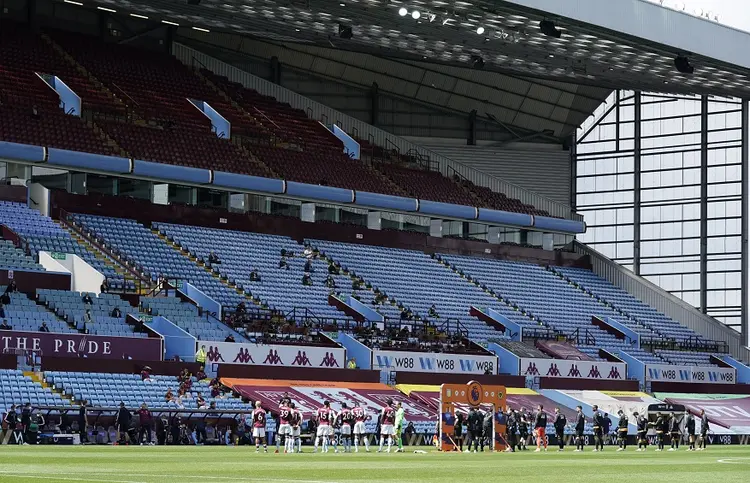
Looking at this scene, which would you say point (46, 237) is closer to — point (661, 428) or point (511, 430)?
point (511, 430)

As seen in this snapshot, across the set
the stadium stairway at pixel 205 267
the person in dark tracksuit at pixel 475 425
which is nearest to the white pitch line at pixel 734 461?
the person in dark tracksuit at pixel 475 425

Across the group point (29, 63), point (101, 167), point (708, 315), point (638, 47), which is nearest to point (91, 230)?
point (101, 167)

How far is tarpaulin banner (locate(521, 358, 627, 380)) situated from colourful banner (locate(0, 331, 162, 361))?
20.0 m

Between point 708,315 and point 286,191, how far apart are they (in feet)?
86.9

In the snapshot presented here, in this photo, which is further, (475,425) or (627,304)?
(627,304)

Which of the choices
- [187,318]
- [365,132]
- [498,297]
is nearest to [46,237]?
[187,318]

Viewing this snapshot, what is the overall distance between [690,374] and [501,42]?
1991 cm

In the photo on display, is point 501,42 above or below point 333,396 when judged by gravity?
above

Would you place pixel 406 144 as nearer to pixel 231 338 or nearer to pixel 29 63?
pixel 29 63

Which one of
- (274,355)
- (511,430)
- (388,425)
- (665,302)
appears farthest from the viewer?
(665,302)

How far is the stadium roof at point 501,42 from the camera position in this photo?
2384 inches

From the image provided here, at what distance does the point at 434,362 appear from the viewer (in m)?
59.8

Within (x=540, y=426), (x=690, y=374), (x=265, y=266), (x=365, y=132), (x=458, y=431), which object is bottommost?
(x=540, y=426)

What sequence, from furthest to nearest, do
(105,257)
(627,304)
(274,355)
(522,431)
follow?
(627,304) < (105,257) < (274,355) < (522,431)
